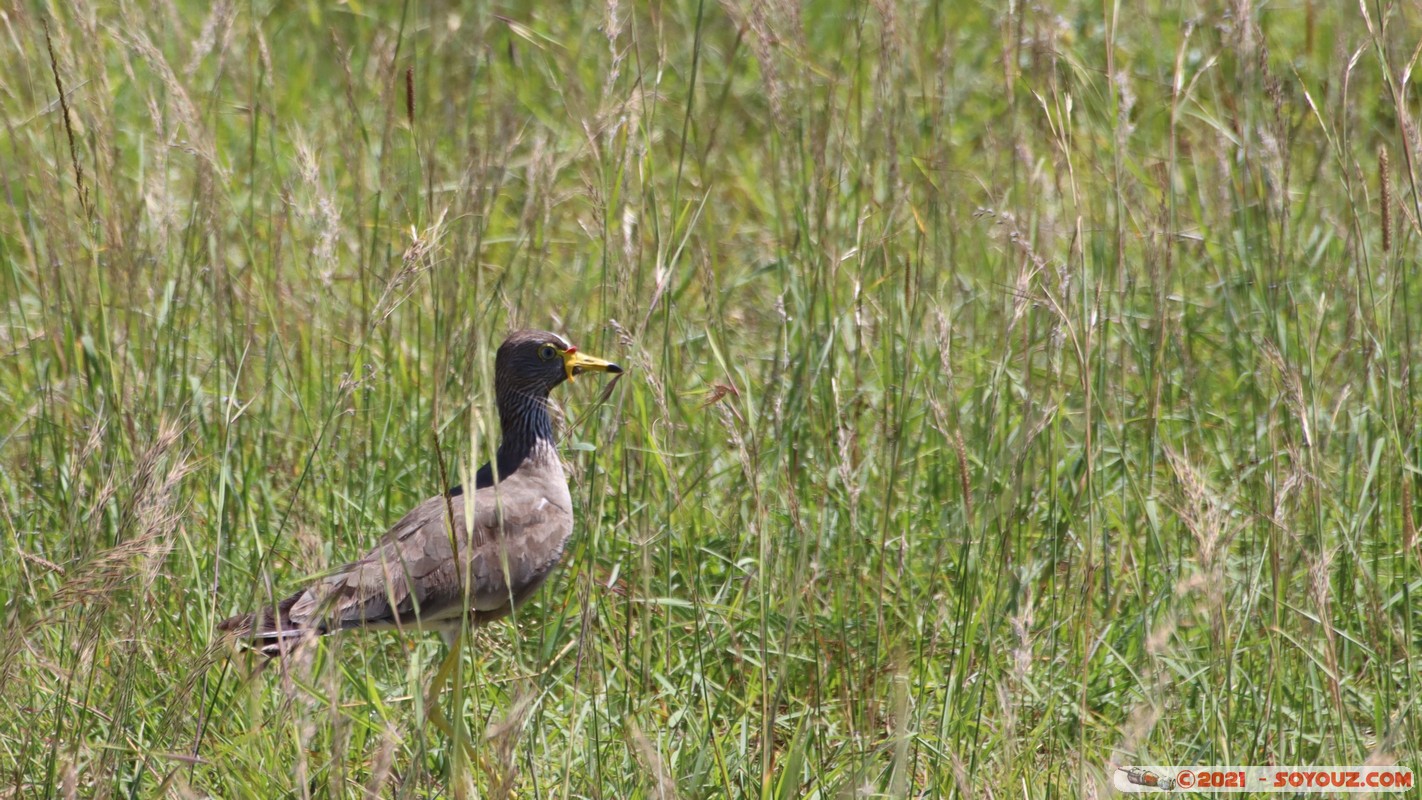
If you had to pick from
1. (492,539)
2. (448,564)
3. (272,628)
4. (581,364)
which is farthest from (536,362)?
(272,628)

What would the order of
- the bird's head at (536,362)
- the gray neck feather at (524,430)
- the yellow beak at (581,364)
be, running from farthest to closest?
the gray neck feather at (524,430), the bird's head at (536,362), the yellow beak at (581,364)

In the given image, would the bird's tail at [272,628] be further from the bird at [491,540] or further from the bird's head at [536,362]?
the bird's head at [536,362]

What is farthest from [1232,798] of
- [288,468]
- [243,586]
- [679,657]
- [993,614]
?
[288,468]

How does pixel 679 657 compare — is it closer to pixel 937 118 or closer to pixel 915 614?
pixel 915 614

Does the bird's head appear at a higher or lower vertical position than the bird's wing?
higher

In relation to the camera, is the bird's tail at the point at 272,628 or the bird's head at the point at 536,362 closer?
the bird's tail at the point at 272,628

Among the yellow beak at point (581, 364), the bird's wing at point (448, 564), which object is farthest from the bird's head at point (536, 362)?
the bird's wing at point (448, 564)

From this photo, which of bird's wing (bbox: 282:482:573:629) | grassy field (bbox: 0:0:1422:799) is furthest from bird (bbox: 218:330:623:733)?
grassy field (bbox: 0:0:1422:799)

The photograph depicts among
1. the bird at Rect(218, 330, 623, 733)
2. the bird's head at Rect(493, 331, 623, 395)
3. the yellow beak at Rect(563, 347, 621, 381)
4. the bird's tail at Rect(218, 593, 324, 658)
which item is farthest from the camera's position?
the bird's head at Rect(493, 331, 623, 395)

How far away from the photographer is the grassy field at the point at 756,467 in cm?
284

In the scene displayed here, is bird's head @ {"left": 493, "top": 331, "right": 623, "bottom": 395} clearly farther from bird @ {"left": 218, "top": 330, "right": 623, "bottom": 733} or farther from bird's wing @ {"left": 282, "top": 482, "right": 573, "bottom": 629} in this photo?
bird's wing @ {"left": 282, "top": 482, "right": 573, "bottom": 629}

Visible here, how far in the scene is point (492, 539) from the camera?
13.9 ft

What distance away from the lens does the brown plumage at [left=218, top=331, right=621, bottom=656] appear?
3.64 metres

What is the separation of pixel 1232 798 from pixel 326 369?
2811mm
